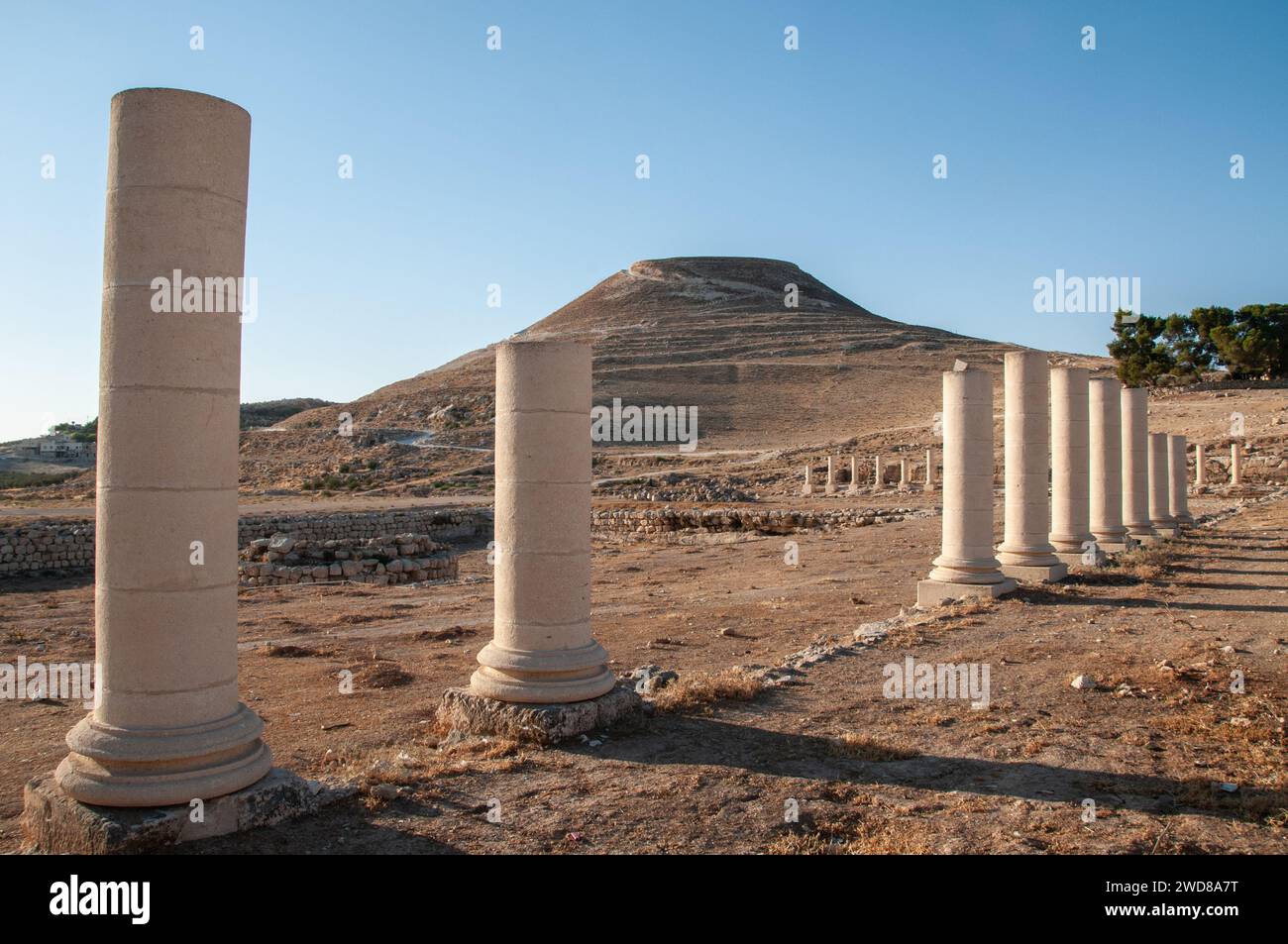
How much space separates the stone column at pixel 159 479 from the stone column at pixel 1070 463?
1513 cm

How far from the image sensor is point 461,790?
240 inches

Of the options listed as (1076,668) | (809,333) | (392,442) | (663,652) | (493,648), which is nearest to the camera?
(493,648)

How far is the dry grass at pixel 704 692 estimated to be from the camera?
8.06 metres

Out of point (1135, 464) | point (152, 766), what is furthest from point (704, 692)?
point (1135, 464)

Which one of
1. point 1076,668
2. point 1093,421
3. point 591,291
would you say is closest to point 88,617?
point 1076,668

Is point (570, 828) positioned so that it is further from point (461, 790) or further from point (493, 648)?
point (493, 648)

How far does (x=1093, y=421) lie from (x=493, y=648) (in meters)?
15.8

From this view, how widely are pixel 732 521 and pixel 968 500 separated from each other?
18122 mm

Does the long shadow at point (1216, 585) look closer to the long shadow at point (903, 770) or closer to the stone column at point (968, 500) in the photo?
the stone column at point (968, 500)

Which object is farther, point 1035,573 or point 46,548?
point 46,548

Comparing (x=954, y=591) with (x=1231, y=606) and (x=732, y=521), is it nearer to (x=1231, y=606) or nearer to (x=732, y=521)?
(x=1231, y=606)

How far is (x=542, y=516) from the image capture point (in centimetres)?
788

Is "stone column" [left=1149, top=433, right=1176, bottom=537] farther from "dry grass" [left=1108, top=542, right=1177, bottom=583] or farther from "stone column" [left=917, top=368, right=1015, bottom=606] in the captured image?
"stone column" [left=917, top=368, right=1015, bottom=606]

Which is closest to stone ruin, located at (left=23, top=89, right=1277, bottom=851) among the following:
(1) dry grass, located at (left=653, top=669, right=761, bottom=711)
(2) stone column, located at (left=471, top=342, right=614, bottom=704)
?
(2) stone column, located at (left=471, top=342, right=614, bottom=704)
